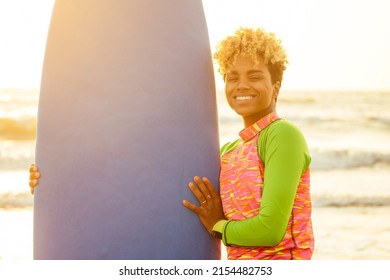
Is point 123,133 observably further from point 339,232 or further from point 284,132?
point 339,232

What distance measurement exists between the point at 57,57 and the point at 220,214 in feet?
2.60

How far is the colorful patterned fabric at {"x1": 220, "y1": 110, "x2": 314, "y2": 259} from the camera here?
6.95 feet

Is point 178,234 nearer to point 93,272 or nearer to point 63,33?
point 93,272

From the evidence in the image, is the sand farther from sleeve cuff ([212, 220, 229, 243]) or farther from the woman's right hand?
sleeve cuff ([212, 220, 229, 243])

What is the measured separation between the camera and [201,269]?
230cm

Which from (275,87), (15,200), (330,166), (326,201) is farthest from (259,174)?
(330,166)

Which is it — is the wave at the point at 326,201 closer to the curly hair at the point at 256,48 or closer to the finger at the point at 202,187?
the finger at the point at 202,187

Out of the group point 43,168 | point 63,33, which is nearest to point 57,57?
point 63,33

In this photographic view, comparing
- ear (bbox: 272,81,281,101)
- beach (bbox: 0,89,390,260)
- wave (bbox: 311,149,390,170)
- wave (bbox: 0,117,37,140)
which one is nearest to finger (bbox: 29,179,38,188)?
ear (bbox: 272,81,281,101)

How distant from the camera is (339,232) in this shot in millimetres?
6031

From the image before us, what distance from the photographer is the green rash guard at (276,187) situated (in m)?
2.03

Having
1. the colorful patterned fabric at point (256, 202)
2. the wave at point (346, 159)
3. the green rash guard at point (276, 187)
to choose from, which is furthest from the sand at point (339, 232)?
the green rash guard at point (276, 187)

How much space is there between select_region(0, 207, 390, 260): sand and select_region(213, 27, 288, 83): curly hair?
298 cm

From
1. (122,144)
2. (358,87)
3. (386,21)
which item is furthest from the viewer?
(358,87)
